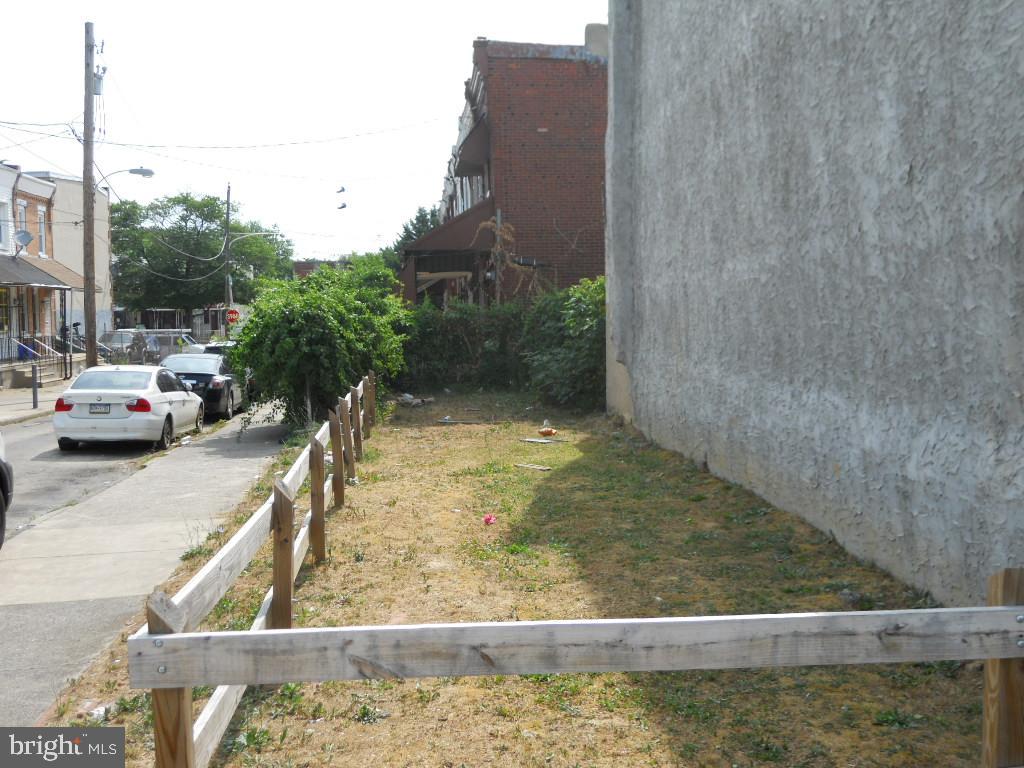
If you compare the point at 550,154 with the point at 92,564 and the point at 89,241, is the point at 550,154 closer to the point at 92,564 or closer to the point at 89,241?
the point at 89,241

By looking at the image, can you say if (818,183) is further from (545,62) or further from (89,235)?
(89,235)

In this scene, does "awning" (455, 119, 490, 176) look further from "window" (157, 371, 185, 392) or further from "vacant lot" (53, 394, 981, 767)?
"vacant lot" (53, 394, 981, 767)

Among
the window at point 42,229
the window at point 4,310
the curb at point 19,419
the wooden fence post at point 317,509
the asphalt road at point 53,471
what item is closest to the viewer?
the wooden fence post at point 317,509

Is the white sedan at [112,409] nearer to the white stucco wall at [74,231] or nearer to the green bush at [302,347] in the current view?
the green bush at [302,347]

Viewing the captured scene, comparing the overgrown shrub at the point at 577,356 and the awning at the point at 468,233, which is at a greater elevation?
the awning at the point at 468,233

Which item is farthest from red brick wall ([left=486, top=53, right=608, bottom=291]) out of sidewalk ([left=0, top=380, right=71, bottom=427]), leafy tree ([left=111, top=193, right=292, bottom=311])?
leafy tree ([left=111, top=193, right=292, bottom=311])

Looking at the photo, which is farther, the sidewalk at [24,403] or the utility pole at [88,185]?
the utility pole at [88,185]

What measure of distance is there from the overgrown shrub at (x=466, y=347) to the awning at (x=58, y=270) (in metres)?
20.3

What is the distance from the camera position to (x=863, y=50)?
664 centimetres

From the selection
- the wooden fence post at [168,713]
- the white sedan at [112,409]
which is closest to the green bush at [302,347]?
the white sedan at [112,409]

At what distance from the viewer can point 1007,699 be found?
3.20 metres

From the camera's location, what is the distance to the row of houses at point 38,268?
113 ft

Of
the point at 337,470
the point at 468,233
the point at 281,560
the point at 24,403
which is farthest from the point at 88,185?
the point at 281,560

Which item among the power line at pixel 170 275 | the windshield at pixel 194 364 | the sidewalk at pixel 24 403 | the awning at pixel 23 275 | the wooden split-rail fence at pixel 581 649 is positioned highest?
the power line at pixel 170 275
